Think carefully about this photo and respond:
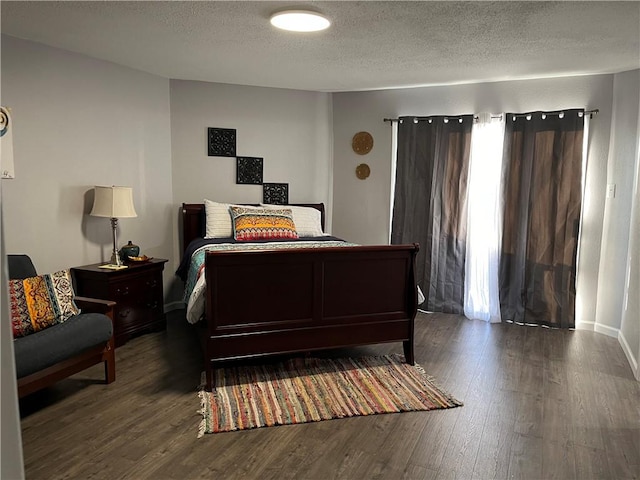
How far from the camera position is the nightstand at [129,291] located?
3.79 metres

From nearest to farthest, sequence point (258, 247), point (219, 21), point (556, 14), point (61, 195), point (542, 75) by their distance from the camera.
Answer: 1. point (556, 14)
2. point (219, 21)
3. point (61, 195)
4. point (258, 247)
5. point (542, 75)

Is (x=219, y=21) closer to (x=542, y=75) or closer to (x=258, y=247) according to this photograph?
(x=258, y=247)

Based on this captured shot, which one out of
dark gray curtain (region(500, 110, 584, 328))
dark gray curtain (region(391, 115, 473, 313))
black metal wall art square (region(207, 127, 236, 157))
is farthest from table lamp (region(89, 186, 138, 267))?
dark gray curtain (region(500, 110, 584, 328))

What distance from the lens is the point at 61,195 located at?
148 inches

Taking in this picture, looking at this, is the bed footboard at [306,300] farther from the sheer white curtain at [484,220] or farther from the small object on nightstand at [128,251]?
the sheer white curtain at [484,220]

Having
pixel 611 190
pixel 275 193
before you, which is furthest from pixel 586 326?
pixel 275 193

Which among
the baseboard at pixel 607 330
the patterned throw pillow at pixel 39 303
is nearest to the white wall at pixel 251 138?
the patterned throw pillow at pixel 39 303

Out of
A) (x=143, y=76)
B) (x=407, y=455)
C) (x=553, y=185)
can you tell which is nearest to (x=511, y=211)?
(x=553, y=185)

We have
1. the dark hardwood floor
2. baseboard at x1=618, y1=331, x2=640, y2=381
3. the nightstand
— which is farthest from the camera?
the nightstand

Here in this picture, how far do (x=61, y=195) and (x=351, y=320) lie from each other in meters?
2.35

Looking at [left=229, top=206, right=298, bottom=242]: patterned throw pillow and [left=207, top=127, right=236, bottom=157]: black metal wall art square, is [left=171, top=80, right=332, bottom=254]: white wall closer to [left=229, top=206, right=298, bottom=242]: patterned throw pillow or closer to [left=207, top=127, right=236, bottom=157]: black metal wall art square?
[left=207, top=127, right=236, bottom=157]: black metal wall art square

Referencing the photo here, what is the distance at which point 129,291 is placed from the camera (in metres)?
3.97

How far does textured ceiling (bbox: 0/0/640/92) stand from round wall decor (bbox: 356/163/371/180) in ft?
3.45

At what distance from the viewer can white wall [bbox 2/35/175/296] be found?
11.3 ft
